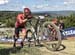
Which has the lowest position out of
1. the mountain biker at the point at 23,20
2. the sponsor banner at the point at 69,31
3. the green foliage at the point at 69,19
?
the sponsor banner at the point at 69,31

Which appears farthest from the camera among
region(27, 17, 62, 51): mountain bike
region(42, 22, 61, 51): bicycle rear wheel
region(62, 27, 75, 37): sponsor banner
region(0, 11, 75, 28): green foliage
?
region(62, 27, 75, 37): sponsor banner

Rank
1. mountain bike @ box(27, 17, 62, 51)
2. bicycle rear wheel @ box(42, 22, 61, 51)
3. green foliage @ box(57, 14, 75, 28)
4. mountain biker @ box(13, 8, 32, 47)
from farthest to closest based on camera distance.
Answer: green foliage @ box(57, 14, 75, 28) < mountain biker @ box(13, 8, 32, 47) < mountain bike @ box(27, 17, 62, 51) < bicycle rear wheel @ box(42, 22, 61, 51)

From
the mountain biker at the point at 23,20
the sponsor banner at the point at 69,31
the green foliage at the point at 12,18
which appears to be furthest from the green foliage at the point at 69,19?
the mountain biker at the point at 23,20

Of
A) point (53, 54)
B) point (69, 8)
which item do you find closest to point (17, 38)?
point (53, 54)

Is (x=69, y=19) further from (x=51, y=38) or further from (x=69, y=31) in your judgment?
(x=51, y=38)

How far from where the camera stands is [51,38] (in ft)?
23.4

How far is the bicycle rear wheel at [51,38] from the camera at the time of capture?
6840 mm

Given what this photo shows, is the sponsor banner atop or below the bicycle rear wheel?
below

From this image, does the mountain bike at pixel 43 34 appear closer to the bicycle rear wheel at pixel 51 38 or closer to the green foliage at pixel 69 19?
the bicycle rear wheel at pixel 51 38

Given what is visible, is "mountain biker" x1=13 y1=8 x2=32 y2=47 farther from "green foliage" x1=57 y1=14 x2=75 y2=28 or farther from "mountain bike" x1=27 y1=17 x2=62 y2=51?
"green foliage" x1=57 y1=14 x2=75 y2=28

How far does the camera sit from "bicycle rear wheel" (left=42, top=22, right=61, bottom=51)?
6.84 meters

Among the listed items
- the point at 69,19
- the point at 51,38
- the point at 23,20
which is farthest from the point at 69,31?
the point at 23,20

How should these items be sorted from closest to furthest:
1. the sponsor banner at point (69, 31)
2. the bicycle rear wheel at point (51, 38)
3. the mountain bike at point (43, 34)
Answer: the bicycle rear wheel at point (51, 38) → the mountain bike at point (43, 34) → the sponsor banner at point (69, 31)

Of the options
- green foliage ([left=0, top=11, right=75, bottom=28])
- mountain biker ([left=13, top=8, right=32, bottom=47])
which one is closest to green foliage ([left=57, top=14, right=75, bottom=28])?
green foliage ([left=0, top=11, right=75, bottom=28])
